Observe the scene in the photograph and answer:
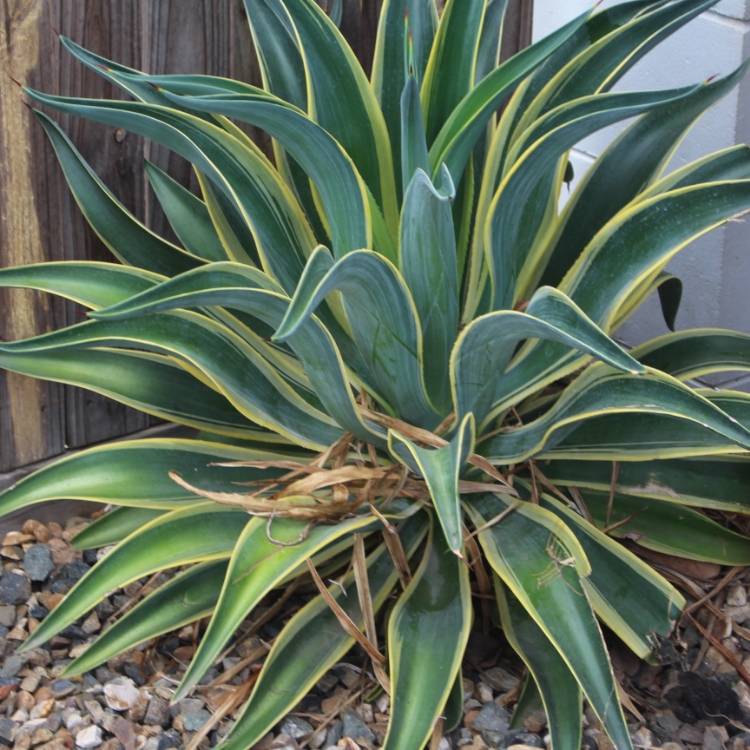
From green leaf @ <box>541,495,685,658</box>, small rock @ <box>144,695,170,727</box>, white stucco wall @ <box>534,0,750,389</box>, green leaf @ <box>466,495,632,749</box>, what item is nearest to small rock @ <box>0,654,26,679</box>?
small rock @ <box>144,695,170,727</box>

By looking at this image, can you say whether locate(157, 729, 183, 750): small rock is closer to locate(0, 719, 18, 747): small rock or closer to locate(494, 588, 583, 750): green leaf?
locate(0, 719, 18, 747): small rock

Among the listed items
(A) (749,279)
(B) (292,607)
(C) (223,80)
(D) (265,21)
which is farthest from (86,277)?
(A) (749,279)

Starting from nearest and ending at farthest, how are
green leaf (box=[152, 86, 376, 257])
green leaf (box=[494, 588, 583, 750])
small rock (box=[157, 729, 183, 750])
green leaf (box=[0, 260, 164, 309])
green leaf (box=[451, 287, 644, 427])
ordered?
green leaf (box=[451, 287, 644, 427]), green leaf (box=[152, 86, 376, 257]), green leaf (box=[494, 588, 583, 750]), small rock (box=[157, 729, 183, 750]), green leaf (box=[0, 260, 164, 309])

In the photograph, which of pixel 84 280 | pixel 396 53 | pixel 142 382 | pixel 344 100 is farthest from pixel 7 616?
pixel 396 53

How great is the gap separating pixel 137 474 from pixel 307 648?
372 mm

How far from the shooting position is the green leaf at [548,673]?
1.57m

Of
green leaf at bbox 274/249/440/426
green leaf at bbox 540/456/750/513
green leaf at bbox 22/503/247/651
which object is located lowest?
green leaf at bbox 22/503/247/651

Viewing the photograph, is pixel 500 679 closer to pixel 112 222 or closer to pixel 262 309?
pixel 262 309

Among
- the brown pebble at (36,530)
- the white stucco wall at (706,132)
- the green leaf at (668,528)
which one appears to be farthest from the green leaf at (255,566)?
the white stucco wall at (706,132)

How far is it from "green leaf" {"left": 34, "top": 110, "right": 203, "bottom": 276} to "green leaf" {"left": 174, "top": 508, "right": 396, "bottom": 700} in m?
0.54

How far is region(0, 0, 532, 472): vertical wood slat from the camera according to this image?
188cm

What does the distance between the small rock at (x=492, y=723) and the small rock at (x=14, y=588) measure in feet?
2.56

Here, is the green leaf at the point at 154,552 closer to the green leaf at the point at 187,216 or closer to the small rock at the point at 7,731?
the small rock at the point at 7,731

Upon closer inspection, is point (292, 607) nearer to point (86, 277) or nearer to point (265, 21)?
point (86, 277)
